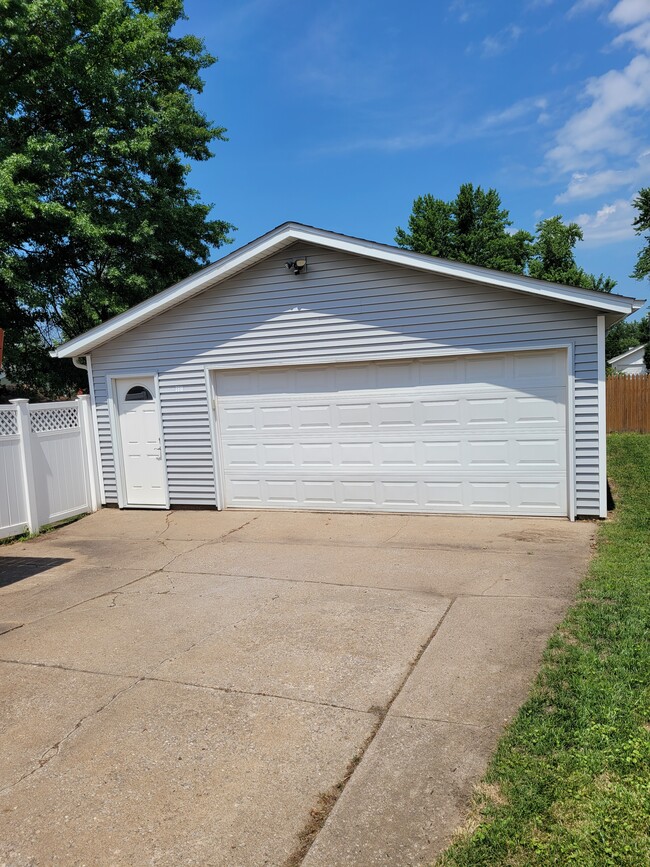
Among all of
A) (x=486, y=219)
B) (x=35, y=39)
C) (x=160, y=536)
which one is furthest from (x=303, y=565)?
(x=486, y=219)

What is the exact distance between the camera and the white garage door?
8352 mm

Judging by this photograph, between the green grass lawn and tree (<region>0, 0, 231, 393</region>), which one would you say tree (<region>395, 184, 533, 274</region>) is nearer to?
tree (<region>0, 0, 231, 393</region>)

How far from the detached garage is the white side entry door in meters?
0.03

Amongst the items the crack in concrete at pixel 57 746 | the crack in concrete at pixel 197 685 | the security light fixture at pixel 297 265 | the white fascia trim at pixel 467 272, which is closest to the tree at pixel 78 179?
the security light fixture at pixel 297 265

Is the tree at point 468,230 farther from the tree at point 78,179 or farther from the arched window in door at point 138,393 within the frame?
the arched window in door at point 138,393

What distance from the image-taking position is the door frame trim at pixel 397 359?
8062 millimetres

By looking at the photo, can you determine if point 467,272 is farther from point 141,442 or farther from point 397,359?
point 141,442

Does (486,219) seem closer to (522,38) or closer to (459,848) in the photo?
Answer: (522,38)

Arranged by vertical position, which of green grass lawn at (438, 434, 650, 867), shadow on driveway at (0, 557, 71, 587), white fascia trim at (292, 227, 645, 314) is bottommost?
shadow on driveway at (0, 557, 71, 587)

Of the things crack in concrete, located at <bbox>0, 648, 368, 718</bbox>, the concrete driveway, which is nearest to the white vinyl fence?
the concrete driveway

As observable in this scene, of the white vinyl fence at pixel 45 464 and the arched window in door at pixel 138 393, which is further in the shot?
the arched window in door at pixel 138 393

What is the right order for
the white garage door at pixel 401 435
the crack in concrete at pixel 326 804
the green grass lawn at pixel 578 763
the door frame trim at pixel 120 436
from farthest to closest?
1. the door frame trim at pixel 120 436
2. the white garage door at pixel 401 435
3. the crack in concrete at pixel 326 804
4. the green grass lawn at pixel 578 763

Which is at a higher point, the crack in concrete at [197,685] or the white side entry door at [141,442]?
the white side entry door at [141,442]

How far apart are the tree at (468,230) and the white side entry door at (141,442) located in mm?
22120
